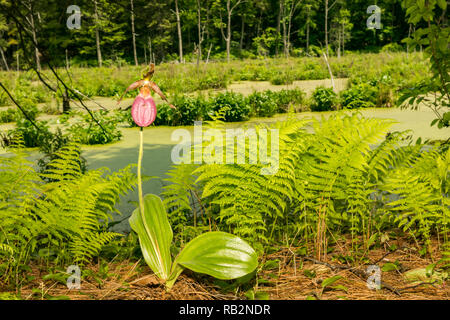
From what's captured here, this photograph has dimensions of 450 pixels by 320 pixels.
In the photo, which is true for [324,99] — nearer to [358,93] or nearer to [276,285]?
[358,93]

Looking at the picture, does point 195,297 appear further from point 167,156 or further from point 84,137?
point 84,137

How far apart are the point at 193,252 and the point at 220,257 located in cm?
10

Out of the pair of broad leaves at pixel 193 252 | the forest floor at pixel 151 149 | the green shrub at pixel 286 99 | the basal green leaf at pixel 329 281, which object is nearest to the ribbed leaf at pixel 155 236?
the pair of broad leaves at pixel 193 252

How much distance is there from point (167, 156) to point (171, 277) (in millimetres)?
2348

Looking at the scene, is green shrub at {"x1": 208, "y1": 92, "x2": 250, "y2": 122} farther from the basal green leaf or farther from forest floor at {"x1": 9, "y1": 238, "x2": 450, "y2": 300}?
the basal green leaf

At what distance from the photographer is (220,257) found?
1.14 m

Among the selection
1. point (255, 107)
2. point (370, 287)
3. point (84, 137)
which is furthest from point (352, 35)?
point (370, 287)

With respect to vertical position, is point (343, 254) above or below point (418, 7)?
below

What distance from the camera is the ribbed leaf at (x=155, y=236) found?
4.01 feet

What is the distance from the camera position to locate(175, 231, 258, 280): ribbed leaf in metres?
1.11

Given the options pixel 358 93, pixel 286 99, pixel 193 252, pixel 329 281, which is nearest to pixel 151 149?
pixel 193 252

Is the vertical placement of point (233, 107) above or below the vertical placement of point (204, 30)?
below

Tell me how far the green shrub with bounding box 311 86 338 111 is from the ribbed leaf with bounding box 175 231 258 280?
5.34 metres
